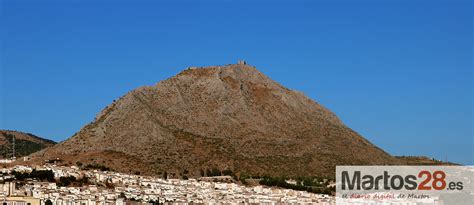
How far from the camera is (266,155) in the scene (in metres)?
104

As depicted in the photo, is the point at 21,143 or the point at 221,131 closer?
the point at 221,131

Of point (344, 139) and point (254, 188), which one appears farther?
point (344, 139)

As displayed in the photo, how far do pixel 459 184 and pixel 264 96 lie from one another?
34.2m

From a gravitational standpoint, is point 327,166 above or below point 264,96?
below

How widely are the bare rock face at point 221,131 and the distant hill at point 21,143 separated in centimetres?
1432

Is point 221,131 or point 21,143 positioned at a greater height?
point 21,143

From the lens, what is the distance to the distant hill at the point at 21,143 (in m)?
120

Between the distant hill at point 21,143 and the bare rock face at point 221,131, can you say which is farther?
the distant hill at point 21,143

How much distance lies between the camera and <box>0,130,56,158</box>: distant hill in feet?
392

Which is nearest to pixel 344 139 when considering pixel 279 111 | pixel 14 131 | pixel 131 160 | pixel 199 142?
pixel 279 111

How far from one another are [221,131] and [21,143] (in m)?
35.1

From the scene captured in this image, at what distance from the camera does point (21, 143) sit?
129250mm

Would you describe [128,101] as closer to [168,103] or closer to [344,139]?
[168,103]

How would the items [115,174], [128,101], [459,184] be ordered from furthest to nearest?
[128,101], [459,184], [115,174]
